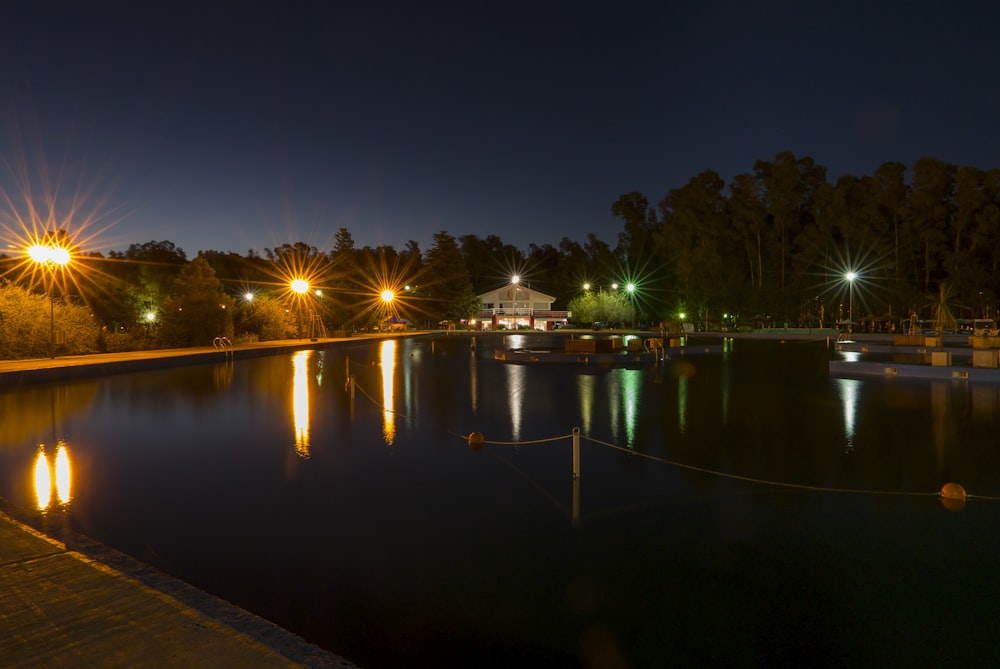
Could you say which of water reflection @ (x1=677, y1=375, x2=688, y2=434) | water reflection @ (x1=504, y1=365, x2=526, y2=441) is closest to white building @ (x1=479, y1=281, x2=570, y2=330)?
water reflection @ (x1=504, y1=365, x2=526, y2=441)

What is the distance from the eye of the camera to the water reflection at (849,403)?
11.1m

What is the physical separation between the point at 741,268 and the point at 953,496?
265ft

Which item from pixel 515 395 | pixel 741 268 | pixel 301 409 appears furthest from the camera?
pixel 741 268

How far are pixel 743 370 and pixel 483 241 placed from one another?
115095mm

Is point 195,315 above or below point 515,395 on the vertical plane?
above

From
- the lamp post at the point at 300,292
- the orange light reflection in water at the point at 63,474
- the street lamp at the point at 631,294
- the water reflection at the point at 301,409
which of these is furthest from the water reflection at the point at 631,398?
the street lamp at the point at 631,294

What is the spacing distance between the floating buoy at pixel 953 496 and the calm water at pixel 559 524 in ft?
0.98

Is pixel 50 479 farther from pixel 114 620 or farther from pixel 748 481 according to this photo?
pixel 748 481

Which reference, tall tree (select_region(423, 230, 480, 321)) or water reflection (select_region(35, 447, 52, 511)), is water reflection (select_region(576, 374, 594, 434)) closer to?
water reflection (select_region(35, 447, 52, 511))

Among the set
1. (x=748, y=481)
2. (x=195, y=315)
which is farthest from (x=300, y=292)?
(x=748, y=481)

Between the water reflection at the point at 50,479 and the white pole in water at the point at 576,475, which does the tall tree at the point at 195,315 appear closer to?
the water reflection at the point at 50,479

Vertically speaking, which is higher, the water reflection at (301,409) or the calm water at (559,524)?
the water reflection at (301,409)

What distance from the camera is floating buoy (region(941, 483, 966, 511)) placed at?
24.0 ft

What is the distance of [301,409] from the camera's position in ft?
49.1
